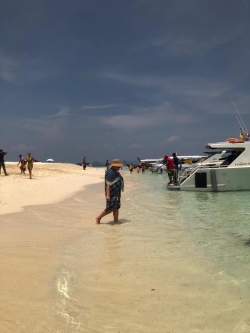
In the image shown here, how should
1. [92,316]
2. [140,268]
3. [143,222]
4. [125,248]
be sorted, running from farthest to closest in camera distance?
[143,222]
[125,248]
[140,268]
[92,316]

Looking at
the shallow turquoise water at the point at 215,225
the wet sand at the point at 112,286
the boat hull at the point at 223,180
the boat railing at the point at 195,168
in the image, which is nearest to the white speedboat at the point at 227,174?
the boat hull at the point at 223,180

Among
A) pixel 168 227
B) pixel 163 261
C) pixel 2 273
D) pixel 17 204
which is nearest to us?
pixel 2 273

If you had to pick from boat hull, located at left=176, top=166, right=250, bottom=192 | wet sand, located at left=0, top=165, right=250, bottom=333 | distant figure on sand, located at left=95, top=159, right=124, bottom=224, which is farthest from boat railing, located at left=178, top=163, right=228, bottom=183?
wet sand, located at left=0, top=165, right=250, bottom=333

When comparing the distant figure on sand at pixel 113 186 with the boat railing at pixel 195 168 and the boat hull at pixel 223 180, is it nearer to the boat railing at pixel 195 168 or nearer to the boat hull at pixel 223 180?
the boat hull at pixel 223 180

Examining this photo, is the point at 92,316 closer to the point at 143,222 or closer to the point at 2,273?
the point at 2,273

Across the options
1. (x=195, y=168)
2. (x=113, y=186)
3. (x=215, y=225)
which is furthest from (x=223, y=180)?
(x=113, y=186)

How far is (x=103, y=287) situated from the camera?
13.1 feet

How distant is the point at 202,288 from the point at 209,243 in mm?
2297

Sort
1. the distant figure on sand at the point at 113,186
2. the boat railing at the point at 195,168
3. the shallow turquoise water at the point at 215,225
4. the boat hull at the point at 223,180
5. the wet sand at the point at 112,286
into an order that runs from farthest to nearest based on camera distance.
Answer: the boat railing at the point at 195,168 → the boat hull at the point at 223,180 → the distant figure on sand at the point at 113,186 → the shallow turquoise water at the point at 215,225 → the wet sand at the point at 112,286

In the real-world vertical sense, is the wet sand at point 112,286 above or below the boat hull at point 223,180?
below

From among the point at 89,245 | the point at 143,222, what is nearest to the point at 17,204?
the point at 143,222

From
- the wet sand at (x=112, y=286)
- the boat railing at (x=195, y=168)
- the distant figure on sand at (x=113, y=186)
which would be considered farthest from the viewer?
the boat railing at (x=195, y=168)

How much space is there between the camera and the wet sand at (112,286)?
10.2 ft

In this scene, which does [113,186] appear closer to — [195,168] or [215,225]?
[215,225]
